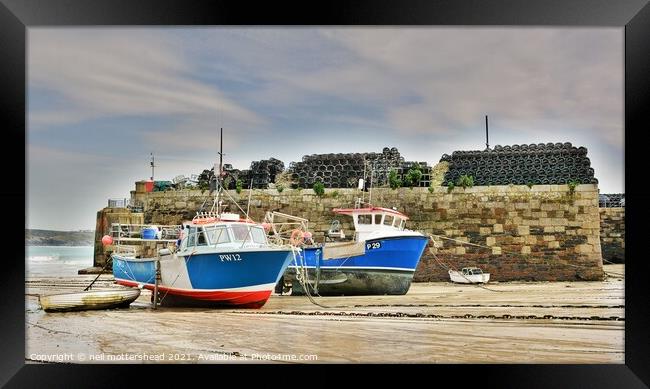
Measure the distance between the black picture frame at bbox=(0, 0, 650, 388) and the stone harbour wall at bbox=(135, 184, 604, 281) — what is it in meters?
5.83

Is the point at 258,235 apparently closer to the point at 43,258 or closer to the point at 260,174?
the point at 43,258

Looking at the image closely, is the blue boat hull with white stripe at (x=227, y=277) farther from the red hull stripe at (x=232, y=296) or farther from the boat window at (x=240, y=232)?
the boat window at (x=240, y=232)

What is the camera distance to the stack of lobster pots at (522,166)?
36.0 feet

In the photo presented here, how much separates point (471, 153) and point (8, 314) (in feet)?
24.9

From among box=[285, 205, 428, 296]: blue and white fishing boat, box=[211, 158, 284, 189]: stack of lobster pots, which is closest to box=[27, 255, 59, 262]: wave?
box=[285, 205, 428, 296]: blue and white fishing boat

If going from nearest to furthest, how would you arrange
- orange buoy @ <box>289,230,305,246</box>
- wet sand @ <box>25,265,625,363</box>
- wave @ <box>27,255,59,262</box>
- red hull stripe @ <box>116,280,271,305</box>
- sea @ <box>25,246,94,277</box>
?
wet sand @ <box>25,265,625,363</box>, wave @ <box>27,255,59,262</box>, sea @ <box>25,246,94,277</box>, red hull stripe @ <box>116,280,271,305</box>, orange buoy @ <box>289,230,305,246</box>

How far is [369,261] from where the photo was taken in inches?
429

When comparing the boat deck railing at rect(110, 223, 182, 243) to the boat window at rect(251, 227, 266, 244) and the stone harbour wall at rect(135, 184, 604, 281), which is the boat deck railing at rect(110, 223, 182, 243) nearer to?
the stone harbour wall at rect(135, 184, 604, 281)

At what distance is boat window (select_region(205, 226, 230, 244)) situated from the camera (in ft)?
30.0

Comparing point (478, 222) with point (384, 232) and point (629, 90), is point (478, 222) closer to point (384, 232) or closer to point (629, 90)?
point (384, 232)

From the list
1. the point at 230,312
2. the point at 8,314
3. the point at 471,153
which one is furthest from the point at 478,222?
the point at 8,314

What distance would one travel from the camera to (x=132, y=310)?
936 centimetres

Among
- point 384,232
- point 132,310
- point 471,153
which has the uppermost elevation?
point 471,153

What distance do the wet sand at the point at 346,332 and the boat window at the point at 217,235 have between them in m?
0.92
